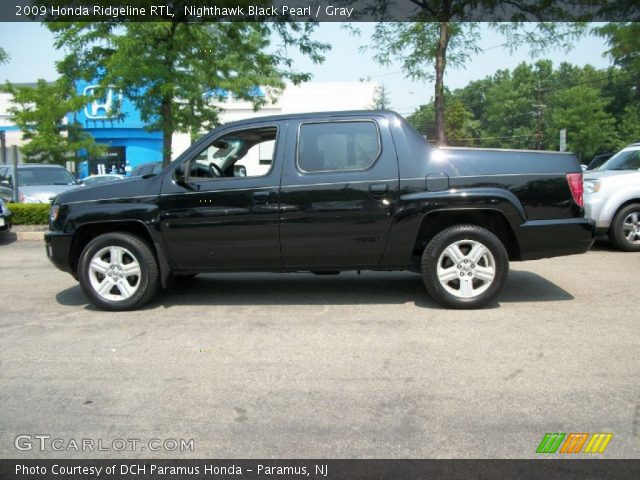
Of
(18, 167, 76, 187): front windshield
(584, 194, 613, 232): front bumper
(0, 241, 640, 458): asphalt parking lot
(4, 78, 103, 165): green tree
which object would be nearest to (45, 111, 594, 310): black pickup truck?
(0, 241, 640, 458): asphalt parking lot

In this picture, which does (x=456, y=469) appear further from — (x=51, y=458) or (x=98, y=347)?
(x=98, y=347)

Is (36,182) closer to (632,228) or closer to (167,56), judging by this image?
(167,56)

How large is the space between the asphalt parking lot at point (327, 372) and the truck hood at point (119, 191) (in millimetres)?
1167

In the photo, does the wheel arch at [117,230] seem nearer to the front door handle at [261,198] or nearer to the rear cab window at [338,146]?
the front door handle at [261,198]

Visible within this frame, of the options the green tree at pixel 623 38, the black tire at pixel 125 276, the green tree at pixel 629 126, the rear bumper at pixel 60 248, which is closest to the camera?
the black tire at pixel 125 276

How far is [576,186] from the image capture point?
5379 millimetres

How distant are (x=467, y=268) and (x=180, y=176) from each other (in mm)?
2926

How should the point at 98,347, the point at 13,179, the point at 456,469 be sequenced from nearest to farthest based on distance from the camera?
the point at 456,469, the point at 98,347, the point at 13,179

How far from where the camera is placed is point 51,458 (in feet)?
9.55

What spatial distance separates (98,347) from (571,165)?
459 centimetres

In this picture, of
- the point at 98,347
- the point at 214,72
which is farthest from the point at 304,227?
the point at 214,72

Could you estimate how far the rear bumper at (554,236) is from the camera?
5328 mm

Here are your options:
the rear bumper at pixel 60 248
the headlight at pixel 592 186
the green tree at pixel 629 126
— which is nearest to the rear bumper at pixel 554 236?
the headlight at pixel 592 186

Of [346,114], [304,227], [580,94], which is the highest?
[580,94]
